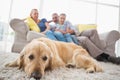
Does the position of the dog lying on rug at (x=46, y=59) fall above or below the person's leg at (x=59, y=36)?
below

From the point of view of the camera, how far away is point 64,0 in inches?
216

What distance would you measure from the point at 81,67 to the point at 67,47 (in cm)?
31

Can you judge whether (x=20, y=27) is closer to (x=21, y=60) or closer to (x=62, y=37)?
(x=62, y=37)

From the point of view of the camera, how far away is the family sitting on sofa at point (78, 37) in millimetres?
2859

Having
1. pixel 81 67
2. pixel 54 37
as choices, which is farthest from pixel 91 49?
pixel 81 67

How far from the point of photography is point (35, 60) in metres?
1.23

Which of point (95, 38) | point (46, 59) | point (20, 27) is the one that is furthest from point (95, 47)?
point (46, 59)

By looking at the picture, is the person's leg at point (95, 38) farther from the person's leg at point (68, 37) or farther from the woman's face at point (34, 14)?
the woman's face at point (34, 14)

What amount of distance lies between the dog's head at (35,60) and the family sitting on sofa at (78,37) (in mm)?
1456

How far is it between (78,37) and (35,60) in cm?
200

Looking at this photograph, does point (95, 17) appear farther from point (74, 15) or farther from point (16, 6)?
point (16, 6)

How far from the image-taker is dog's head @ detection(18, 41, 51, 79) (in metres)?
1.13

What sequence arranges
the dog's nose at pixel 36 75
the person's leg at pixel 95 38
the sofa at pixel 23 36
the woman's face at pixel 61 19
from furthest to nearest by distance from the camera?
1. the woman's face at pixel 61 19
2. the person's leg at pixel 95 38
3. the sofa at pixel 23 36
4. the dog's nose at pixel 36 75

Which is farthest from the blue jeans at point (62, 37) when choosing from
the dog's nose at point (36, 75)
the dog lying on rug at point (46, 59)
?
the dog's nose at point (36, 75)
